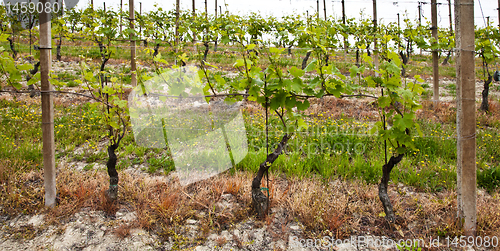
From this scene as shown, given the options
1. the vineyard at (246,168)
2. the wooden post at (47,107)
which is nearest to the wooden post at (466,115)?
the vineyard at (246,168)

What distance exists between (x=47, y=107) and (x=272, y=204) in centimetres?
247

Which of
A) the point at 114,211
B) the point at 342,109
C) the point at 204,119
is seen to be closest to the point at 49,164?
the point at 114,211

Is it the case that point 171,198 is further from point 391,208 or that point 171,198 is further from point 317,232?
point 391,208

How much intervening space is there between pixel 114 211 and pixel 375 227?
2529 millimetres

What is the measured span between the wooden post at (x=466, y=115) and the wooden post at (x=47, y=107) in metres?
3.74

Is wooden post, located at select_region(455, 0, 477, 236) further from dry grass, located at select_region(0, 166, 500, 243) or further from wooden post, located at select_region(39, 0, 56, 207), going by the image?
wooden post, located at select_region(39, 0, 56, 207)

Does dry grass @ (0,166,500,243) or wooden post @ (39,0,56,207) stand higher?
wooden post @ (39,0,56,207)

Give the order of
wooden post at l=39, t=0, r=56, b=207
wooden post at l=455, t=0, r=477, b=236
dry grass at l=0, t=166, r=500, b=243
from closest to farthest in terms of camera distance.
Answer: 1. wooden post at l=455, t=0, r=477, b=236
2. dry grass at l=0, t=166, r=500, b=243
3. wooden post at l=39, t=0, r=56, b=207

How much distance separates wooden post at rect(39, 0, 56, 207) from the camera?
2832 millimetres

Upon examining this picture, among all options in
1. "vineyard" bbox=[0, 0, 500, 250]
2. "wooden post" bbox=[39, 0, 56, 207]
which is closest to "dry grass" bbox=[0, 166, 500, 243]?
"vineyard" bbox=[0, 0, 500, 250]

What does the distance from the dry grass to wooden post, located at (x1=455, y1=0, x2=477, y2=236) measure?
147 millimetres

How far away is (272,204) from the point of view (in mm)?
3018

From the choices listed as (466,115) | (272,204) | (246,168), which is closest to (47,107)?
(246,168)

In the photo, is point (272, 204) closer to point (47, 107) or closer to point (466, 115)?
point (466, 115)
